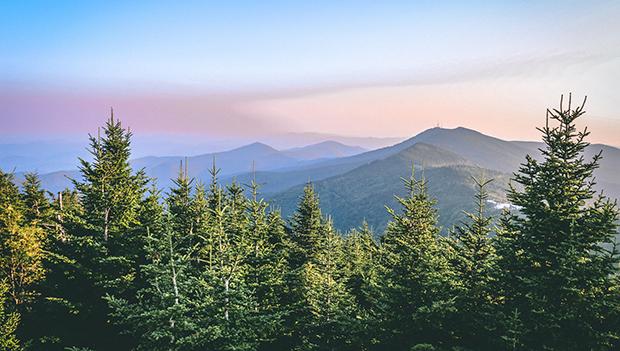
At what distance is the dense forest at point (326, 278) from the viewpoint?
12.2 meters

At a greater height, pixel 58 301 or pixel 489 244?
pixel 489 244

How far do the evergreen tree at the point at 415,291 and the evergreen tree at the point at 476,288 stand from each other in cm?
60

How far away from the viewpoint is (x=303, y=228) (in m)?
29.2

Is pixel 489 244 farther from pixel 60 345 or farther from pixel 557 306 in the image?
pixel 60 345

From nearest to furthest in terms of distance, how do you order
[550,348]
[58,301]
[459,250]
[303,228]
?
[550,348], [459,250], [58,301], [303,228]

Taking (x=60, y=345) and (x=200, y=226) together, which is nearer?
(x=60, y=345)

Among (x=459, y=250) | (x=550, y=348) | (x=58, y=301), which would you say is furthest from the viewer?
(x=58, y=301)

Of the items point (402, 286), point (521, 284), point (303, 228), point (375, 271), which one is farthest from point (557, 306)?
point (303, 228)

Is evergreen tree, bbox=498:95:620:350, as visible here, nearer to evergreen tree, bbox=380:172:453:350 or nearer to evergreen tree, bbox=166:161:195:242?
evergreen tree, bbox=380:172:453:350

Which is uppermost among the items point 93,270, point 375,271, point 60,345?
point 93,270

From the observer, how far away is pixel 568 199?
502 inches

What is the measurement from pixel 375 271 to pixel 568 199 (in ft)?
46.6

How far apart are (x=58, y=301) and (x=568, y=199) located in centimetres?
2293

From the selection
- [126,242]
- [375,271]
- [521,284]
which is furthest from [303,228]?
[521,284]
